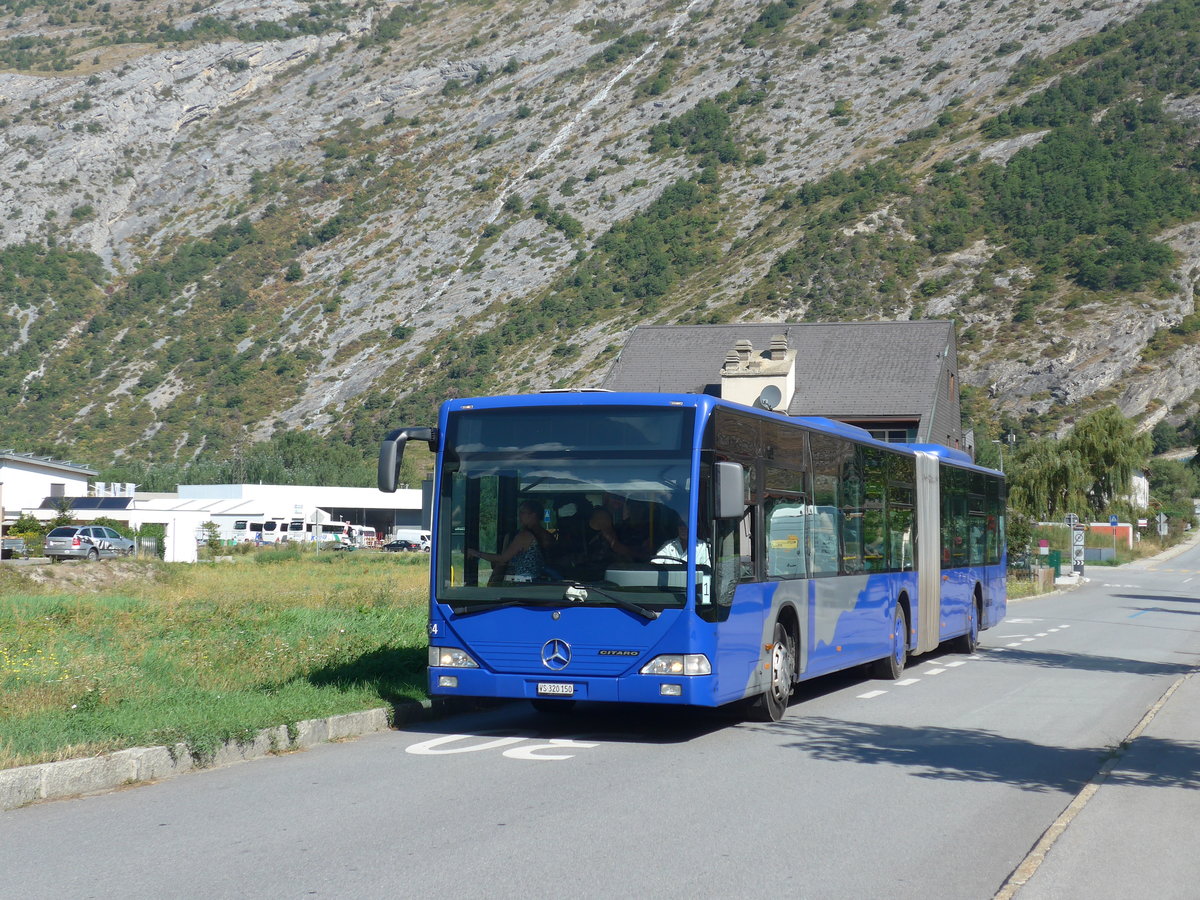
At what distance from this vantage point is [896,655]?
16469 mm

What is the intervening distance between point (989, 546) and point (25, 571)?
83.9ft

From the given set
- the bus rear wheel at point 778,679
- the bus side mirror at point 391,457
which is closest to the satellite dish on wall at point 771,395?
the bus rear wheel at point 778,679

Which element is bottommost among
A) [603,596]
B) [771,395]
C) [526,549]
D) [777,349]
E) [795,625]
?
[795,625]

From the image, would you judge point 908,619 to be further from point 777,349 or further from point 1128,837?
point 777,349

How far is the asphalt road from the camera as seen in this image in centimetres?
627

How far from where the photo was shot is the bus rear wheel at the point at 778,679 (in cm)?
1198

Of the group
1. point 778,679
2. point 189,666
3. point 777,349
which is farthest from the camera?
point 777,349

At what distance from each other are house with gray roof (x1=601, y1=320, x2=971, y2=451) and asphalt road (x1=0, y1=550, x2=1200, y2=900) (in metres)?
38.1

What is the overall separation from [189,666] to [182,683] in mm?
1086

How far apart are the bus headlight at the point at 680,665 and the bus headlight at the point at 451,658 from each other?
58.5 inches

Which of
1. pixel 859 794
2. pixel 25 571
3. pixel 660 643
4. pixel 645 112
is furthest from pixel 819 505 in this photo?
pixel 645 112

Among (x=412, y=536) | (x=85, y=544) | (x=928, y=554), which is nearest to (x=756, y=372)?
(x=85, y=544)

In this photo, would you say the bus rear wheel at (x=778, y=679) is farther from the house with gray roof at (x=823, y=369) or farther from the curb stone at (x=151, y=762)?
the house with gray roof at (x=823, y=369)

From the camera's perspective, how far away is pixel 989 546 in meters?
22.4
